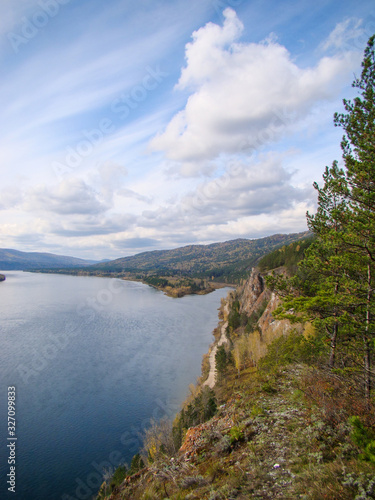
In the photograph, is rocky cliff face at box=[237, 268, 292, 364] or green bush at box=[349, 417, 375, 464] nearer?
green bush at box=[349, 417, 375, 464]

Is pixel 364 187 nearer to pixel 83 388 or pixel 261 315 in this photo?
pixel 83 388

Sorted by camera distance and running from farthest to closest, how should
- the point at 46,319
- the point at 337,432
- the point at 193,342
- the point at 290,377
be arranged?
the point at 46,319 < the point at 193,342 < the point at 290,377 < the point at 337,432

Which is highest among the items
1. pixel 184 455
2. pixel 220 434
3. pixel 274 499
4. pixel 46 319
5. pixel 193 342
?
pixel 274 499

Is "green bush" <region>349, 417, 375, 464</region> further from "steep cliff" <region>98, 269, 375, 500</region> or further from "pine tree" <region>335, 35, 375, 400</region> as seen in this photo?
"pine tree" <region>335, 35, 375, 400</region>

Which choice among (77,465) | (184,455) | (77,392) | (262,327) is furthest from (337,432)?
(262,327)

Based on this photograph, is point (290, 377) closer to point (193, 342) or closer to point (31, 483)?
point (31, 483)

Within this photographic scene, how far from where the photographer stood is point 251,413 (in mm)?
9805

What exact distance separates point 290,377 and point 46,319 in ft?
240

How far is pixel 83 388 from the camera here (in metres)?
36.3

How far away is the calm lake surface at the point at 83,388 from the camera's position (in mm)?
23469

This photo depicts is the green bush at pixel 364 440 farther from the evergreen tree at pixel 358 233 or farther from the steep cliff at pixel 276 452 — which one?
the evergreen tree at pixel 358 233

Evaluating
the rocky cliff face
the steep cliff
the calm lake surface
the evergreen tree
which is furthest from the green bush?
the rocky cliff face

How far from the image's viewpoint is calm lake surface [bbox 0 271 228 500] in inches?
924

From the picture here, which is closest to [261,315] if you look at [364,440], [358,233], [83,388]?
[83,388]
